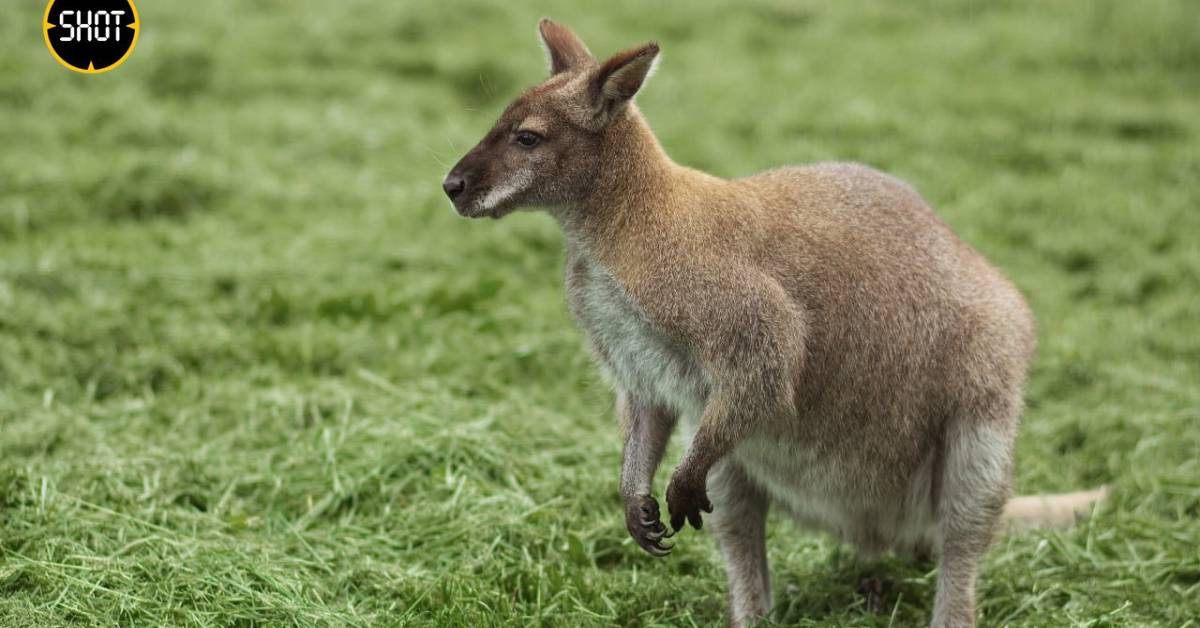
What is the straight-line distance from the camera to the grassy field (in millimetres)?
4629

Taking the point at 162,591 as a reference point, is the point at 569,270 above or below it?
above

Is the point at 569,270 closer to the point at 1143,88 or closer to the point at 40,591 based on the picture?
the point at 40,591

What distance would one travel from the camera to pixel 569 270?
4285mm

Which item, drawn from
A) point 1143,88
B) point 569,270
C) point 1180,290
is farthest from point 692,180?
point 1143,88

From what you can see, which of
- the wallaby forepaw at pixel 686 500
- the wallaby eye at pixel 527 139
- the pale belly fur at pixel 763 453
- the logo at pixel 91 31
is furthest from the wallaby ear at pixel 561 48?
the logo at pixel 91 31

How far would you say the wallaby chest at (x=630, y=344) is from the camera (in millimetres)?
4062

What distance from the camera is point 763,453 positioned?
171 inches

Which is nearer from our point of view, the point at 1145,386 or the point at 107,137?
the point at 1145,386

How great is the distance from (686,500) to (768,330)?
22.2 inches

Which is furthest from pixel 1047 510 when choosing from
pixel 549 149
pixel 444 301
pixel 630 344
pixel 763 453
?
pixel 444 301

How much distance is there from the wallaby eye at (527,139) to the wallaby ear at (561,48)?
35 centimetres

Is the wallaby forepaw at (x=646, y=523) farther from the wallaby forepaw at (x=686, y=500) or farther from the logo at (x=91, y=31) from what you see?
the logo at (x=91, y=31)

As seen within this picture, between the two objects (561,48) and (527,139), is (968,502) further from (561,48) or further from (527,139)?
(561,48)

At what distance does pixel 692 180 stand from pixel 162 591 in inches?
78.2
